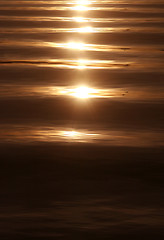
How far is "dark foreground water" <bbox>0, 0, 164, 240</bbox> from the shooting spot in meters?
3.38

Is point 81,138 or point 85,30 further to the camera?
point 85,30

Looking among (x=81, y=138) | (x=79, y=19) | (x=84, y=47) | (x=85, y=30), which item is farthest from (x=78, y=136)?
(x=79, y=19)

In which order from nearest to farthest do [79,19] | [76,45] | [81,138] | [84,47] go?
[81,138], [84,47], [76,45], [79,19]

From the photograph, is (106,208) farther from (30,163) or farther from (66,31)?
(66,31)

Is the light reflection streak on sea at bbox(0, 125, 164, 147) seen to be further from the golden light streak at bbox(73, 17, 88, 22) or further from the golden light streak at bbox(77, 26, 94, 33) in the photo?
the golden light streak at bbox(73, 17, 88, 22)

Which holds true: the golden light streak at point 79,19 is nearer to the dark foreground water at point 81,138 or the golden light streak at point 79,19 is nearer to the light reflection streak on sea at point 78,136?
the dark foreground water at point 81,138

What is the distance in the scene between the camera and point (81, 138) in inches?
194

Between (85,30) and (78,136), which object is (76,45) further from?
(78,136)

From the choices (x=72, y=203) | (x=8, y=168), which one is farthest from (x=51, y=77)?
(x=72, y=203)

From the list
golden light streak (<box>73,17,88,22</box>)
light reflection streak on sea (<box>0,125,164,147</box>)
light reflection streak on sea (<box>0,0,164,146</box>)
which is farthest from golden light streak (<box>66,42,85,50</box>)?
light reflection streak on sea (<box>0,125,164,147</box>)

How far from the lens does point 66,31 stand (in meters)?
12.0

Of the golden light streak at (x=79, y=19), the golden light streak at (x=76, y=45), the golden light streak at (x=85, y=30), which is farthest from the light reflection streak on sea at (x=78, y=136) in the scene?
the golden light streak at (x=79, y=19)

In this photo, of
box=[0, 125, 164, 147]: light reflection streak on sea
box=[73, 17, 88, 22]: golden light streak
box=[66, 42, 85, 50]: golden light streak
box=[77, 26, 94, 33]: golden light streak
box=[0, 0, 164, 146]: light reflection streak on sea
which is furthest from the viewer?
box=[73, 17, 88, 22]: golden light streak

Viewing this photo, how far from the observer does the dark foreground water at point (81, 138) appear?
3.38 metres
